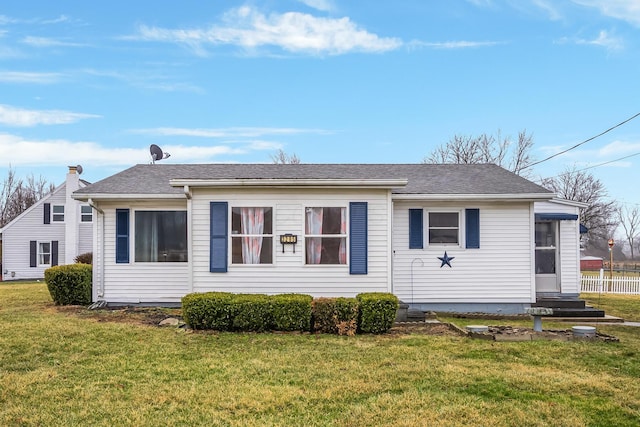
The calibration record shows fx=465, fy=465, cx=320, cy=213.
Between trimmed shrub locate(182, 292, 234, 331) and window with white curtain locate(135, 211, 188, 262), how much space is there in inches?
124

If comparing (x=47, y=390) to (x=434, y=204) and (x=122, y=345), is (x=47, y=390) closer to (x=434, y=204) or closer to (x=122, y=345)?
(x=122, y=345)

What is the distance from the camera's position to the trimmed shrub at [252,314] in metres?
8.12

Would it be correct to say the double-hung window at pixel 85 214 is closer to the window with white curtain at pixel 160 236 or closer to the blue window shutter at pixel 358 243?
the window with white curtain at pixel 160 236

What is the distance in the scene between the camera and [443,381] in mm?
5285

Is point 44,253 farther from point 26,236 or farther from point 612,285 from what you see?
point 612,285

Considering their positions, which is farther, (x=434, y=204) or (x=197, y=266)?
(x=434, y=204)

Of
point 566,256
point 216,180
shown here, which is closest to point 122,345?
point 216,180

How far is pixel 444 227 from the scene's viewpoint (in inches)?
435

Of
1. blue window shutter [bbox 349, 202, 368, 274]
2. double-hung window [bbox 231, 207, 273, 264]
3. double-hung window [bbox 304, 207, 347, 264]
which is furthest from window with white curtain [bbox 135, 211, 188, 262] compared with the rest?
blue window shutter [bbox 349, 202, 368, 274]

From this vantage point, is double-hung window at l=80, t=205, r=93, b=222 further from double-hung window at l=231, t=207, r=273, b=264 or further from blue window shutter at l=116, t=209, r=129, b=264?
double-hung window at l=231, t=207, r=273, b=264

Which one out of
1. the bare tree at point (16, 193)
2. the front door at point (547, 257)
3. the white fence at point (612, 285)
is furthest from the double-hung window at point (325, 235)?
the bare tree at point (16, 193)

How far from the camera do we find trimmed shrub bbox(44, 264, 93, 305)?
1140 centimetres

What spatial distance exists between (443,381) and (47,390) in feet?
14.2

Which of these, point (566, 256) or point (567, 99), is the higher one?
point (567, 99)
